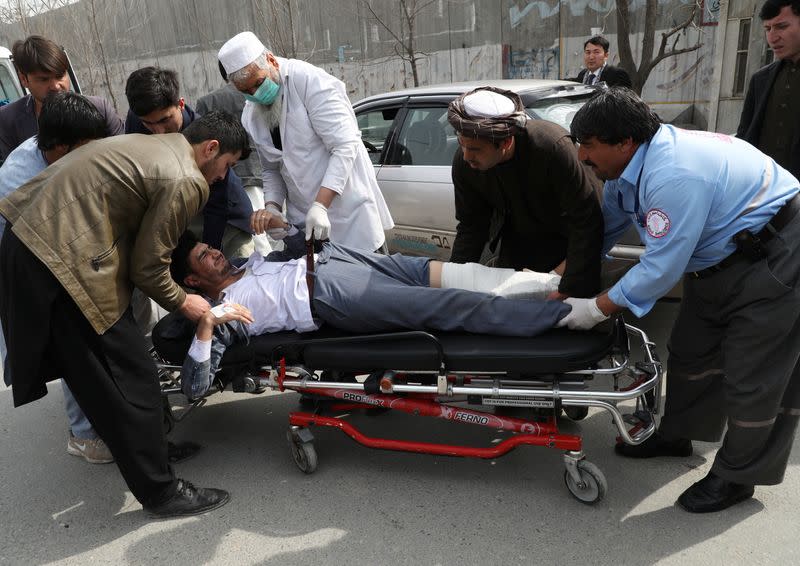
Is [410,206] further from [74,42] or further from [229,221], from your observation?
[74,42]

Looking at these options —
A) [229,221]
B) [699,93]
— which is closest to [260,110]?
[229,221]

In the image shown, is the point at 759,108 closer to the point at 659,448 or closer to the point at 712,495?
the point at 659,448

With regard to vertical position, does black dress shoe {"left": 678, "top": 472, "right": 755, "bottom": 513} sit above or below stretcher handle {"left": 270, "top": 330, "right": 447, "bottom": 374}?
below

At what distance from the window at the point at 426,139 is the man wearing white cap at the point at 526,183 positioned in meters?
1.57

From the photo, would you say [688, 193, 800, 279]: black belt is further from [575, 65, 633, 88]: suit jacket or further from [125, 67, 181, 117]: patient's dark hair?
[575, 65, 633, 88]: suit jacket

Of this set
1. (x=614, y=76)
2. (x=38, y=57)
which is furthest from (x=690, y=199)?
(x=614, y=76)

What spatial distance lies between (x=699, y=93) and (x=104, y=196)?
11.2 meters

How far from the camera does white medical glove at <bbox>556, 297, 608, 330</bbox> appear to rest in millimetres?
2379

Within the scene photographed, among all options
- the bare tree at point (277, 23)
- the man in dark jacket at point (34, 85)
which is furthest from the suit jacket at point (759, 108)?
the bare tree at point (277, 23)

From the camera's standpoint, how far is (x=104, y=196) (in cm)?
227

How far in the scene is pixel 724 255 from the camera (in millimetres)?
2240

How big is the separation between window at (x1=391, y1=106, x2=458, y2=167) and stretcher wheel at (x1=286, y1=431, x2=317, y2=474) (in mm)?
2422

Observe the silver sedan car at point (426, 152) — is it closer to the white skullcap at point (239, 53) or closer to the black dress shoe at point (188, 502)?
the white skullcap at point (239, 53)

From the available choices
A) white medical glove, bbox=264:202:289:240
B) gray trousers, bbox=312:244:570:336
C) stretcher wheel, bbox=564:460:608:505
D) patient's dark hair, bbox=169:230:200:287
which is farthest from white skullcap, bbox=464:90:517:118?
patient's dark hair, bbox=169:230:200:287
